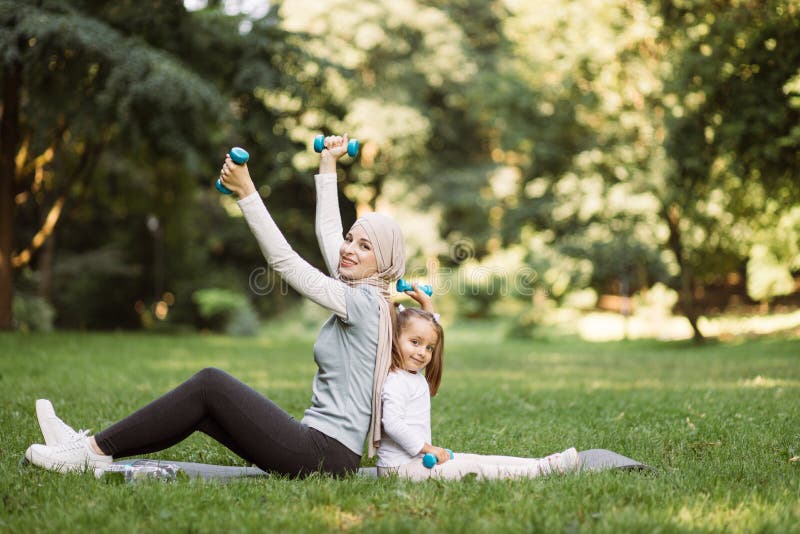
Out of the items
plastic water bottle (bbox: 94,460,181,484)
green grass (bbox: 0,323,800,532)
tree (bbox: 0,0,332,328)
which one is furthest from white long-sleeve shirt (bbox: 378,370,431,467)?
tree (bbox: 0,0,332,328)

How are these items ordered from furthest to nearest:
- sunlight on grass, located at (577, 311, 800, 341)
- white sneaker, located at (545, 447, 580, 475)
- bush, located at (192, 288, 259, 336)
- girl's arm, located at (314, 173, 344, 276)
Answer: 1. sunlight on grass, located at (577, 311, 800, 341)
2. bush, located at (192, 288, 259, 336)
3. girl's arm, located at (314, 173, 344, 276)
4. white sneaker, located at (545, 447, 580, 475)

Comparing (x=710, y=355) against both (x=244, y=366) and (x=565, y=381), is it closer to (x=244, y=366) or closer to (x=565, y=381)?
(x=565, y=381)

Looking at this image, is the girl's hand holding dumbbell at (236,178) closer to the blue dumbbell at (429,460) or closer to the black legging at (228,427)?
the black legging at (228,427)

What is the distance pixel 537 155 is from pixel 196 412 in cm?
1883

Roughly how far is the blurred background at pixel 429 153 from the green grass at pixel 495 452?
464 cm

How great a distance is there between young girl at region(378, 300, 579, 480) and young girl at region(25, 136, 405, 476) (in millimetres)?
128

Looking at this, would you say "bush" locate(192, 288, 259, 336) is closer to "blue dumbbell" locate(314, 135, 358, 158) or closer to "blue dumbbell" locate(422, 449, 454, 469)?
"blue dumbbell" locate(314, 135, 358, 158)

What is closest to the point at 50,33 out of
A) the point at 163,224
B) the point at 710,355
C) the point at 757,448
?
the point at 163,224

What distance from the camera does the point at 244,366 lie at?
1247 cm

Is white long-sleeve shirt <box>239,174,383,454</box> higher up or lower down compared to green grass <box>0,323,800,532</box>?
higher up

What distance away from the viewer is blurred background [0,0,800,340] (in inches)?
538

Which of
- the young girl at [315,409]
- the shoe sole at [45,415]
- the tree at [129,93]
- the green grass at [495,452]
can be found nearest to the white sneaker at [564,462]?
the green grass at [495,452]

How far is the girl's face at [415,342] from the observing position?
14.7 feet

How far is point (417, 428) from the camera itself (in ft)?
14.5
